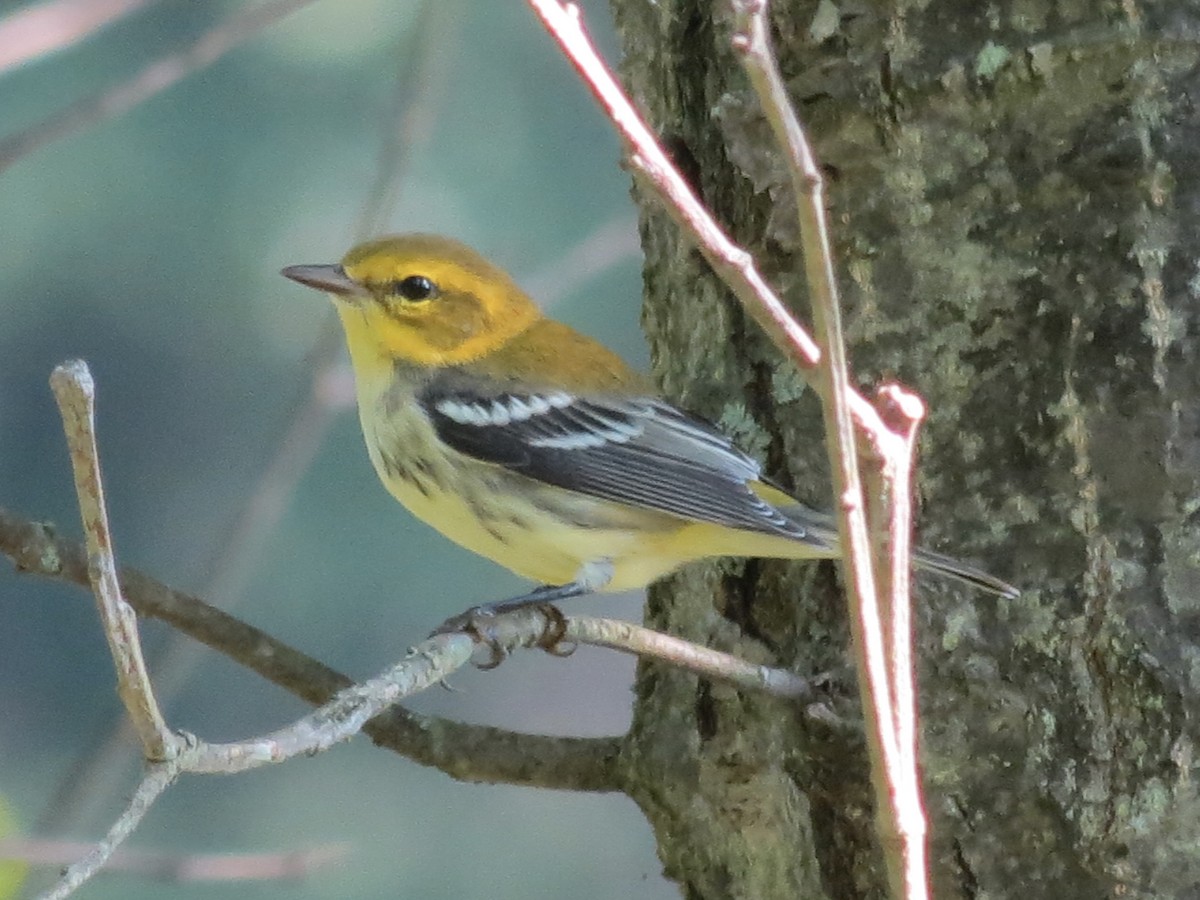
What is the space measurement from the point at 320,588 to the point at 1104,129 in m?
1.83

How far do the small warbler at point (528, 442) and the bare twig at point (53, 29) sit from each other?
16.3 inches

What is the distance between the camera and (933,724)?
1122 mm

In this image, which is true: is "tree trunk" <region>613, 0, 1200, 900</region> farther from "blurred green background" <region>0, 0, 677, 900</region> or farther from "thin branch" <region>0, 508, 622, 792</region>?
"blurred green background" <region>0, 0, 677, 900</region>

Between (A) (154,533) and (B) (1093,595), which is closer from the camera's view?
(B) (1093,595)

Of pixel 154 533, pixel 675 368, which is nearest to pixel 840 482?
pixel 675 368

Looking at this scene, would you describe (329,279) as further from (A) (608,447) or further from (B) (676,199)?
(B) (676,199)

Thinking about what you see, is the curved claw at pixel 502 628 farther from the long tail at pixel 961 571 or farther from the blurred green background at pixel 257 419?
the blurred green background at pixel 257 419

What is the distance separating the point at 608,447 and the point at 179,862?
0.71m

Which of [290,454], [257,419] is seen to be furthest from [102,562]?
[257,419]

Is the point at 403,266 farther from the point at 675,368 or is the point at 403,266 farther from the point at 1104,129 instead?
the point at 1104,129

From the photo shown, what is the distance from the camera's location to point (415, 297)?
5.46 feet

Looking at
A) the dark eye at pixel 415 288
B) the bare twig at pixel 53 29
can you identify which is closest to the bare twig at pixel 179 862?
the dark eye at pixel 415 288

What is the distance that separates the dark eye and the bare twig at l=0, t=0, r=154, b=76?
0.48 m

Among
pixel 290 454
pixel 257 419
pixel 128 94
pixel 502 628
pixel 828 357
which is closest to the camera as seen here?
pixel 828 357
